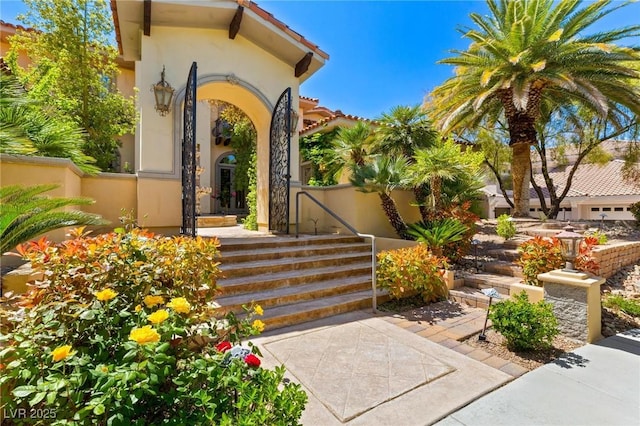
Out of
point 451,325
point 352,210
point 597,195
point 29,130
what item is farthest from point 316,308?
point 597,195

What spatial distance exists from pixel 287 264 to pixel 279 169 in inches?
119

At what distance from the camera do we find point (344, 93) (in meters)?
12.5

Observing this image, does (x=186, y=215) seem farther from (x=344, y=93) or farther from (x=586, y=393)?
(x=344, y=93)

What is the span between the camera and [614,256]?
248 inches

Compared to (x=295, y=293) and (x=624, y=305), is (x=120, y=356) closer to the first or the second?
(x=295, y=293)

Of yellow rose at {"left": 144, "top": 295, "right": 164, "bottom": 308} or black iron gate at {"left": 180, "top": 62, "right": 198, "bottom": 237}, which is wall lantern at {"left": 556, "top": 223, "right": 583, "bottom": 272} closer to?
yellow rose at {"left": 144, "top": 295, "right": 164, "bottom": 308}

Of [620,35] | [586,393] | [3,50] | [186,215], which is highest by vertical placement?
[3,50]

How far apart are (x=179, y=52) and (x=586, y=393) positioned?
854 centimetres

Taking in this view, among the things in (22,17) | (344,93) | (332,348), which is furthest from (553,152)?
(22,17)

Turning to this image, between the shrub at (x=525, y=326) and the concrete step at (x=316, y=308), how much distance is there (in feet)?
6.41

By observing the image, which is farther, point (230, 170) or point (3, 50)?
point (230, 170)

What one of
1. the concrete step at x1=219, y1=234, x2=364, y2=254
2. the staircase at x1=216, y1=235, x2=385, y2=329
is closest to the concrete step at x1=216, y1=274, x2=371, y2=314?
the staircase at x1=216, y1=235, x2=385, y2=329

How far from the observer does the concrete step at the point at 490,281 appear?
5543mm

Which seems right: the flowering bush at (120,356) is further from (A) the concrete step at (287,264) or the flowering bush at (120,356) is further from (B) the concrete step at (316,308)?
(A) the concrete step at (287,264)
